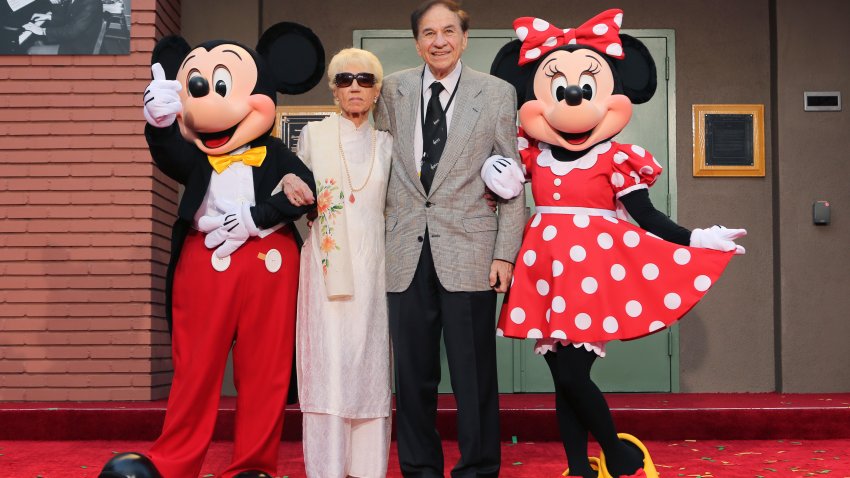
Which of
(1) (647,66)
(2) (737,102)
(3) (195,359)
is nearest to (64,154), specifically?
(3) (195,359)

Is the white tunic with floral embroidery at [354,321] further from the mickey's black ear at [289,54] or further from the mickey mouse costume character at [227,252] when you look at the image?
the mickey's black ear at [289,54]

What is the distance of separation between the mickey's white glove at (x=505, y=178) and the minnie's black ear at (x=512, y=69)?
16.9 inches

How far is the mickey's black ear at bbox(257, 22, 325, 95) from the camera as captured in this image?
3303 millimetres

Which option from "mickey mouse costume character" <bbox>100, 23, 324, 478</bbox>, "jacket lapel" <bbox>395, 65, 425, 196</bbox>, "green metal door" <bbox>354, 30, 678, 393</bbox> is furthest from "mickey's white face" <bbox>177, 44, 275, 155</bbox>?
"green metal door" <bbox>354, 30, 678, 393</bbox>

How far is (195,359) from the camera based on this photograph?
3020 millimetres

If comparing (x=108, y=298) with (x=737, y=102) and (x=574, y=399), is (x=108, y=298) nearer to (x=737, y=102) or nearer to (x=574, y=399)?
(x=574, y=399)

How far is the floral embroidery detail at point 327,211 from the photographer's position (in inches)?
121

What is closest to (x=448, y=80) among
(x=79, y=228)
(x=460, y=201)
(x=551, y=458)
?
(x=460, y=201)

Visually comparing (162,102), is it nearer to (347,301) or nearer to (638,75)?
(347,301)

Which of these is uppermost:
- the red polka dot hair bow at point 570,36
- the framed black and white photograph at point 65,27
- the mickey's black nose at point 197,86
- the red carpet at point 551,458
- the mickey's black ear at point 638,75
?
the framed black and white photograph at point 65,27

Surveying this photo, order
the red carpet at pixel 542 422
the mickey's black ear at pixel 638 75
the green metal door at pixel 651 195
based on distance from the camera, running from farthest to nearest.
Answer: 1. the green metal door at pixel 651 195
2. the red carpet at pixel 542 422
3. the mickey's black ear at pixel 638 75

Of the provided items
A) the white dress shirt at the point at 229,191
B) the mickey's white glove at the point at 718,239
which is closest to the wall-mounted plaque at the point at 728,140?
the mickey's white glove at the point at 718,239

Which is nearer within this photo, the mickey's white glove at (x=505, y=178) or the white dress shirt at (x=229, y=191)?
the mickey's white glove at (x=505, y=178)

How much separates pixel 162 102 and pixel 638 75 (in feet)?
5.91
